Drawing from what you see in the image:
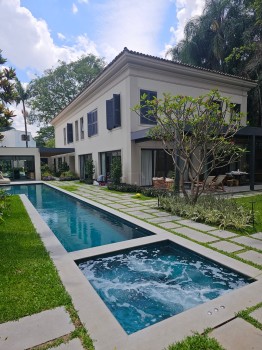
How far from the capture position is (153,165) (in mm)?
14070

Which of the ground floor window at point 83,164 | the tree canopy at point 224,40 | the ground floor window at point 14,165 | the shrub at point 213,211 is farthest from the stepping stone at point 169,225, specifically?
the ground floor window at point 14,165

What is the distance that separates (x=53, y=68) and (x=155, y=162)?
27.0 m

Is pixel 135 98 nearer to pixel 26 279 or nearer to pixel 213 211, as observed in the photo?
pixel 213 211

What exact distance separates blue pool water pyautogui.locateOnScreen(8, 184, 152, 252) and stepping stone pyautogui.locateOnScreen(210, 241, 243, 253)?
1.66 metres

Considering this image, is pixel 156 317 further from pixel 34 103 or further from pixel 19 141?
pixel 19 141

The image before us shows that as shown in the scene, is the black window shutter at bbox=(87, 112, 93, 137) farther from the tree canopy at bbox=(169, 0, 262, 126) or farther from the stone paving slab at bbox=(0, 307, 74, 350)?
the stone paving slab at bbox=(0, 307, 74, 350)

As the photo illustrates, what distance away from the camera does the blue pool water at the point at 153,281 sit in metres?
3.08

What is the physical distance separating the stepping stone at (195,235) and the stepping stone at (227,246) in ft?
0.75

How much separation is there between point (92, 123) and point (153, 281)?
1543 cm

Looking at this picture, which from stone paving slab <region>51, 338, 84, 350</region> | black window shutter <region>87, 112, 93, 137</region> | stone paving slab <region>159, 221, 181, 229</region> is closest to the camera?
stone paving slab <region>51, 338, 84, 350</region>

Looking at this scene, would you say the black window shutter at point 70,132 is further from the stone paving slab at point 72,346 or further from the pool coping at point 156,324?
the stone paving slab at point 72,346

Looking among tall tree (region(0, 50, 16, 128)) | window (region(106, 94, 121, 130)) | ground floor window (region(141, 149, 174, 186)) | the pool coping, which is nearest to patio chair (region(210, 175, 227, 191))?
ground floor window (region(141, 149, 174, 186))

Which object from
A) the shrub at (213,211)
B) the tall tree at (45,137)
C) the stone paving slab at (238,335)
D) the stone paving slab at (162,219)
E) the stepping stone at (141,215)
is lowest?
the stone paving slab at (238,335)

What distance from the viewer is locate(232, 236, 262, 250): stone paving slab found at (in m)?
4.63
